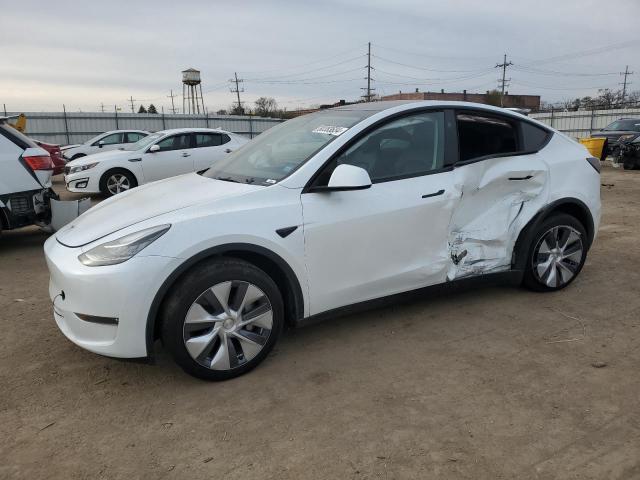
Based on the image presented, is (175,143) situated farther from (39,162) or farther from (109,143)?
(109,143)

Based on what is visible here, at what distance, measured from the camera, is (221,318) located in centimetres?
286

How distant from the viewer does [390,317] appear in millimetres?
3916

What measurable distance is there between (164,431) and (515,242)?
2956 mm

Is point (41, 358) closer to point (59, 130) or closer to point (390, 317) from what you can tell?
point (390, 317)

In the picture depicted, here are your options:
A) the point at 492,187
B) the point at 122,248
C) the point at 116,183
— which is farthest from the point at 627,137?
the point at 122,248

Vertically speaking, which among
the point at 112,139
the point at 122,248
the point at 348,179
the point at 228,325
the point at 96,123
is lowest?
the point at 228,325

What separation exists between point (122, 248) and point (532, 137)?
3.30 metres

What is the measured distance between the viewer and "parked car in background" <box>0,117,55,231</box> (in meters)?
5.67

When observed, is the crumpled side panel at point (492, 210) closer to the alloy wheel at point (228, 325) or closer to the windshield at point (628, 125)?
the alloy wheel at point (228, 325)

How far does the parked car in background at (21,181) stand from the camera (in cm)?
567

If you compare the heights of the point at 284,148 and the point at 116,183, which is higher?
the point at 284,148

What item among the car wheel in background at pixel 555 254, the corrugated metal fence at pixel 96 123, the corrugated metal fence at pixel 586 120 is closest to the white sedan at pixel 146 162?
the car wheel in background at pixel 555 254

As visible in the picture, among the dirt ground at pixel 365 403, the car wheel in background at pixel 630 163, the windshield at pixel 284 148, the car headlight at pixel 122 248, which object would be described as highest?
the windshield at pixel 284 148

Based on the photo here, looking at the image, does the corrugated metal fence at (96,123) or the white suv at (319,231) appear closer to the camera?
the white suv at (319,231)
